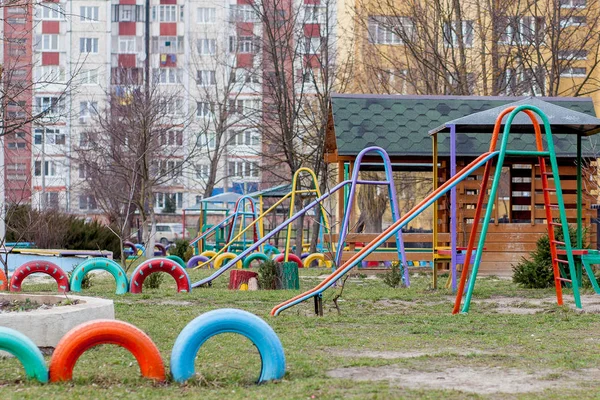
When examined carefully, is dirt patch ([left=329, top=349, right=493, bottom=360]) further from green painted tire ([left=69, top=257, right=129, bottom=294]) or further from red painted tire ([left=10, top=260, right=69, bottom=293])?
red painted tire ([left=10, top=260, right=69, bottom=293])

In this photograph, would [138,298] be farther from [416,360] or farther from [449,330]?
[416,360]

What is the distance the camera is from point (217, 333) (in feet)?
24.1

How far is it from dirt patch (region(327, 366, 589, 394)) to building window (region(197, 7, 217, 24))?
210 ft

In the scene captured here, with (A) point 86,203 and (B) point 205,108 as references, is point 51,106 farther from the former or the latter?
(A) point 86,203

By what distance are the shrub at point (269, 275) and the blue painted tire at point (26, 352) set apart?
953cm

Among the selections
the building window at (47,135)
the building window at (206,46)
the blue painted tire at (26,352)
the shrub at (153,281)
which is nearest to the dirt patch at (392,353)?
the blue painted tire at (26,352)

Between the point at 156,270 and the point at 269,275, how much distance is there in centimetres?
185

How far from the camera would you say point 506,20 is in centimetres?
2931

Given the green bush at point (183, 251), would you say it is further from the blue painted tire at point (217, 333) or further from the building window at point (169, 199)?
the building window at point (169, 199)

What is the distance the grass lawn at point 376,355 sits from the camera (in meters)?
6.94

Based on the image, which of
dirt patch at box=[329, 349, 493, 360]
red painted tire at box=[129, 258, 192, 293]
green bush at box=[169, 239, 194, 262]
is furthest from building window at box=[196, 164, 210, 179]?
dirt patch at box=[329, 349, 493, 360]

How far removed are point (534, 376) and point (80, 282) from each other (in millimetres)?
10374

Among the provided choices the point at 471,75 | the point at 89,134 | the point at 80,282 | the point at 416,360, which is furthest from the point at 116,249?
the point at 416,360

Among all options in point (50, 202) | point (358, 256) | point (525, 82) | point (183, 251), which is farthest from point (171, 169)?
point (358, 256)
